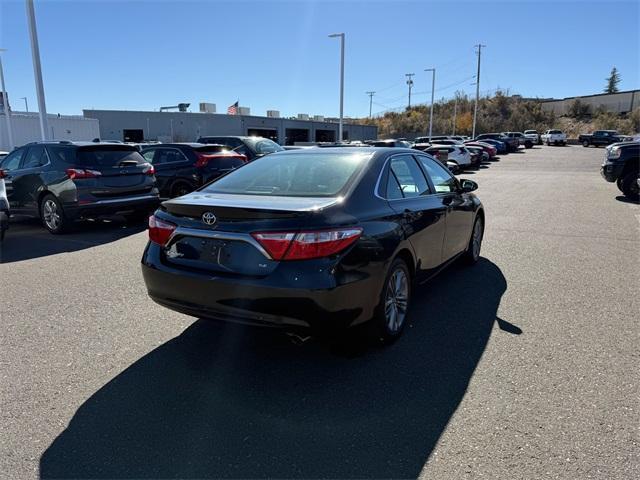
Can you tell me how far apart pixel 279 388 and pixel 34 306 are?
3058 mm

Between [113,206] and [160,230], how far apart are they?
5.54 m

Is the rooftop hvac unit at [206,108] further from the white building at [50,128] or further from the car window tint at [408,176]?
the car window tint at [408,176]

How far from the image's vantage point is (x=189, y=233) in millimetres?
3371

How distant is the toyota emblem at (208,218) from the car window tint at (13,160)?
312 inches

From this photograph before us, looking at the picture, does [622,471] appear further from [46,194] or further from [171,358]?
[46,194]

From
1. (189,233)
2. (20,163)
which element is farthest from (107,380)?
(20,163)

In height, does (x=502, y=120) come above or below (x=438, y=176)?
above

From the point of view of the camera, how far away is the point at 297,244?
9.92ft

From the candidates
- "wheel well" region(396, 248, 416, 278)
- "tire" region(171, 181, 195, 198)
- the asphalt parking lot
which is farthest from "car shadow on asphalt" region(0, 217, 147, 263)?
"wheel well" region(396, 248, 416, 278)

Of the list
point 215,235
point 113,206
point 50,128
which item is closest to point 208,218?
point 215,235

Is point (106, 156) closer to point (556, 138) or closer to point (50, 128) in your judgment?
point (50, 128)

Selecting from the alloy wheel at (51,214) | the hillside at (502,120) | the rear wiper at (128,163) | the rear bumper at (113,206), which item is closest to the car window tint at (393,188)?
the rear bumper at (113,206)

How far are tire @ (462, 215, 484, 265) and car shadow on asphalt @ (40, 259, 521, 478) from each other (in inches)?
74.7

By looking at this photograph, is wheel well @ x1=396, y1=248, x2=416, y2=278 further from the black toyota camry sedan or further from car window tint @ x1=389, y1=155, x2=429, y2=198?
car window tint @ x1=389, y1=155, x2=429, y2=198
